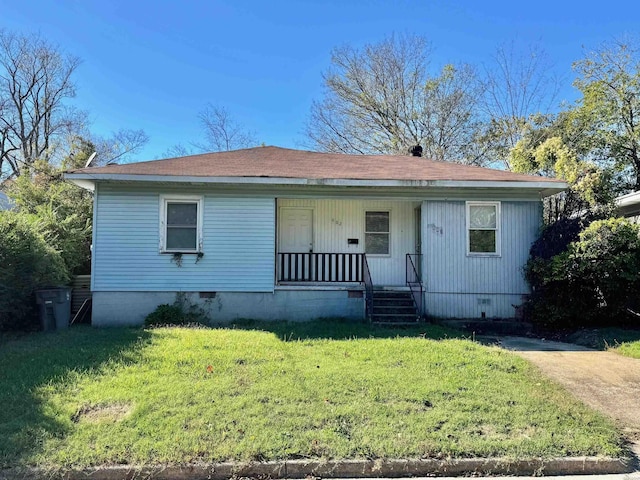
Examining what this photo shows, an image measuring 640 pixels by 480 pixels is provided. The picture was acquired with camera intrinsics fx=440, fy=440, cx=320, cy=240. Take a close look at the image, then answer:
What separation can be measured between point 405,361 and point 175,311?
18.1 feet

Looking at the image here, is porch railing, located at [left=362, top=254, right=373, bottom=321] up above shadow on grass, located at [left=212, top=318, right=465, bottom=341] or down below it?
above

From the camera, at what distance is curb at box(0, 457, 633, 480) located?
11.3ft

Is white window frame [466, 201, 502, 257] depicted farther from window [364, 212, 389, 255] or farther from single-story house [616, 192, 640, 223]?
single-story house [616, 192, 640, 223]

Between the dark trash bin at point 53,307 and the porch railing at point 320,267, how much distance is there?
15.1 ft

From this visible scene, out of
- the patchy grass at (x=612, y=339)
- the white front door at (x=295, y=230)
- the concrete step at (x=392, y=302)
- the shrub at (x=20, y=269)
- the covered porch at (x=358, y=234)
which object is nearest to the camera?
the patchy grass at (x=612, y=339)

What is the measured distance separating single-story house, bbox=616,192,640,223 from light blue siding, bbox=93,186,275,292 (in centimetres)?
835

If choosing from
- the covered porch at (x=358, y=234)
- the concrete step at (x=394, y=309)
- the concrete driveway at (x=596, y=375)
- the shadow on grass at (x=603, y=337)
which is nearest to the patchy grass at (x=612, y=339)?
the shadow on grass at (x=603, y=337)

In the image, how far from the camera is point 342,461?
3.58 m

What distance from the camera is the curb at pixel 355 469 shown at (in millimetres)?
3453

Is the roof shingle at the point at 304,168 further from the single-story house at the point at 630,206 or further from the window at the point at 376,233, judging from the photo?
the single-story house at the point at 630,206

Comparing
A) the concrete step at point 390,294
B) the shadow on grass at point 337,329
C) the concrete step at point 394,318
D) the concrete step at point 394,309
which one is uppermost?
the concrete step at point 390,294

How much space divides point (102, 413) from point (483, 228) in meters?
8.70

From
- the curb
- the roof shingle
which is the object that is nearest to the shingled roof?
the roof shingle

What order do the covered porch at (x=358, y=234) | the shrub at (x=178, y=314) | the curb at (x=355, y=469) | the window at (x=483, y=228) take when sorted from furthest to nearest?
the covered porch at (x=358, y=234) → the window at (x=483, y=228) → the shrub at (x=178, y=314) → the curb at (x=355, y=469)
